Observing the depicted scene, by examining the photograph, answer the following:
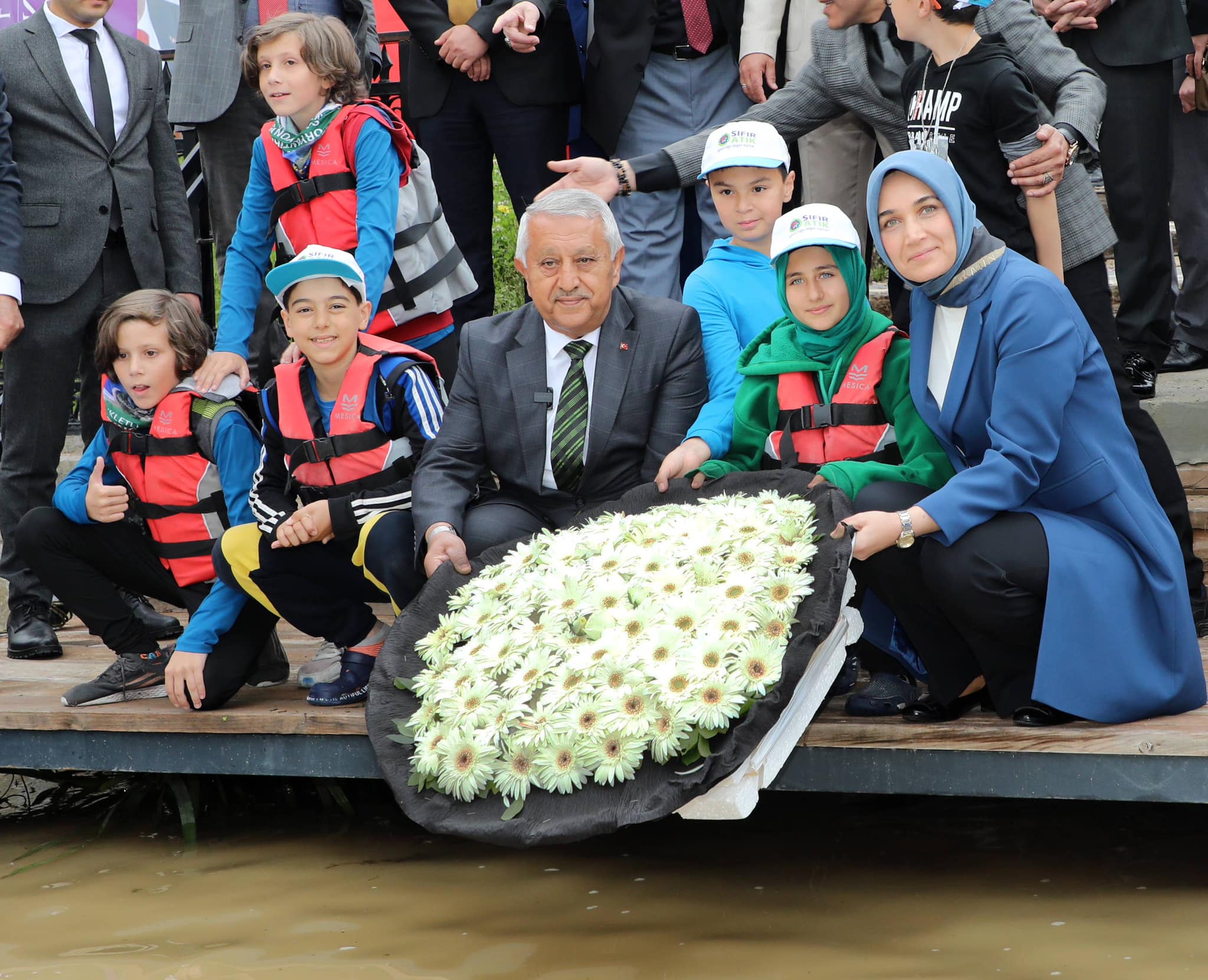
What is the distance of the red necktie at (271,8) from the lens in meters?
4.77

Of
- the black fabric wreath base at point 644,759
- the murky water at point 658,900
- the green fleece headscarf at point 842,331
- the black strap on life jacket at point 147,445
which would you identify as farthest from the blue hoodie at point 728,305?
the black strap on life jacket at point 147,445

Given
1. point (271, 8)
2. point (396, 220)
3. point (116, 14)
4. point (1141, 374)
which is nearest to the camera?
point (396, 220)

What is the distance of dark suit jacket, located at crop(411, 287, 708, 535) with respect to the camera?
3512 millimetres

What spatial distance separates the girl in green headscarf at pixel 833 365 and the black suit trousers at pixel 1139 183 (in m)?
1.38

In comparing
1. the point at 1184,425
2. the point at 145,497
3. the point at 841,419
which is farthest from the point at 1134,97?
the point at 145,497

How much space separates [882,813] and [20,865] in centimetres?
225

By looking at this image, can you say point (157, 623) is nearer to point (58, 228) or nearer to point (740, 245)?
point (58, 228)

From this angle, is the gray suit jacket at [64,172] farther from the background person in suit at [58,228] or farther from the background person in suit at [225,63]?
the background person in suit at [225,63]

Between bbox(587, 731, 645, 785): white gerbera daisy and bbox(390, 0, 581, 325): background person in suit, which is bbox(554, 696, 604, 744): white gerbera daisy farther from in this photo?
bbox(390, 0, 581, 325): background person in suit

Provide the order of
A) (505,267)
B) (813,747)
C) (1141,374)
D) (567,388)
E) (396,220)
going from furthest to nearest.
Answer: (505,267) < (1141,374) < (396,220) < (567,388) < (813,747)

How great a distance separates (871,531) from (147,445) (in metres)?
1.98

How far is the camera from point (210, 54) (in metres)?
4.84

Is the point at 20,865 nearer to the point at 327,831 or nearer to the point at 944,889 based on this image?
the point at 327,831

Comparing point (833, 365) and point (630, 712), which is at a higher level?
point (833, 365)
